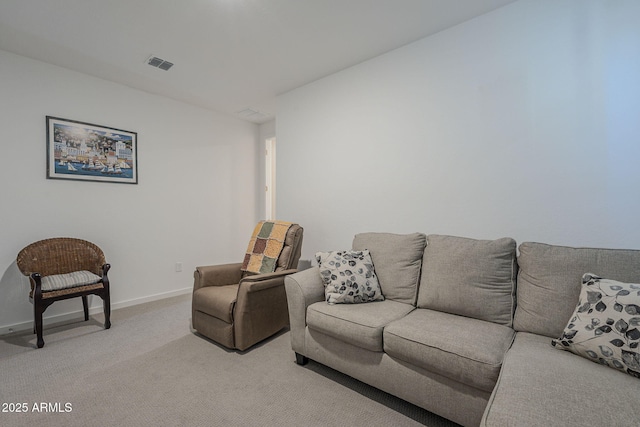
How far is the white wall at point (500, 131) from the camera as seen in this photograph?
1.69m

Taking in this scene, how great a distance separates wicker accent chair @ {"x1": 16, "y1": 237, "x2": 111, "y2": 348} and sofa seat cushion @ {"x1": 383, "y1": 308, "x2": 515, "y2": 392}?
2672mm

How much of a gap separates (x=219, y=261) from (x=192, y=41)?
2928mm

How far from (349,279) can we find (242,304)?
2.92 feet

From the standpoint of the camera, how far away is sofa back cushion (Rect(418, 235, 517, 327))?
169 cm

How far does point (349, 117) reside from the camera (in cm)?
281

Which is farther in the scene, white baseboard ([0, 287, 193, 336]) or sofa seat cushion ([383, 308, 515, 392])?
white baseboard ([0, 287, 193, 336])

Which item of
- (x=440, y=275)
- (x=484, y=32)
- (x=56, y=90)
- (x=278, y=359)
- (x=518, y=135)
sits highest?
(x=484, y=32)

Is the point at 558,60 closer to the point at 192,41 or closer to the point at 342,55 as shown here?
the point at 342,55

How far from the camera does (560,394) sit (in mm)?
964

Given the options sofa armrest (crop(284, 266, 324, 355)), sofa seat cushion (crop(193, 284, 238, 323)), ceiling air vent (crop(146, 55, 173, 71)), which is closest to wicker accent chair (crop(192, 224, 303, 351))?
sofa seat cushion (crop(193, 284, 238, 323))

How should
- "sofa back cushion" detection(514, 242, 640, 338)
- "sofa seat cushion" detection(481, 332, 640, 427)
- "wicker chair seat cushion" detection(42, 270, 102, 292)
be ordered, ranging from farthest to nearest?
1. "wicker chair seat cushion" detection(42, 270, 102, 292)
2. "sofa back cushion" detection(514, 242, 640, 338)
3. "sofa seat cushion" detection(481, 332, 640, 427)

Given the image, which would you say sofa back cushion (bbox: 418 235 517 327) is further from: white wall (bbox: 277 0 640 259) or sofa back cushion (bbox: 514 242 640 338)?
white wall (bbox: 277 0 640 259)

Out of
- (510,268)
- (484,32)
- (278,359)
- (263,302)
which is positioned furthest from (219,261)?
(484,32)

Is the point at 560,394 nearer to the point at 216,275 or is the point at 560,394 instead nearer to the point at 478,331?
the point at 478,331
